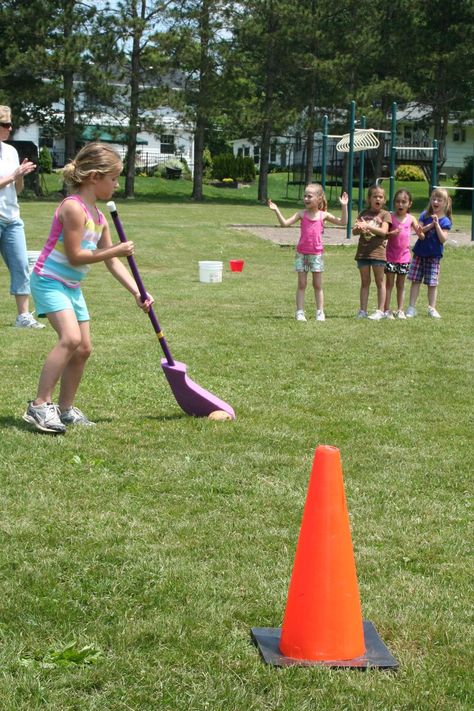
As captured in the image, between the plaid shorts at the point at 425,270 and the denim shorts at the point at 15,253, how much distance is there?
4573mm

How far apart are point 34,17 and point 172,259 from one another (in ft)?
75.0

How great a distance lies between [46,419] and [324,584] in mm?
2810

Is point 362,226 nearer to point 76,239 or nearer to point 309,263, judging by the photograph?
point 309,263

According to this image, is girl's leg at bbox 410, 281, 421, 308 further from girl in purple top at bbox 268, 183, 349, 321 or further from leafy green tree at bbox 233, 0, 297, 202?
leafy green tree at bbox 233, 0, 297, 202

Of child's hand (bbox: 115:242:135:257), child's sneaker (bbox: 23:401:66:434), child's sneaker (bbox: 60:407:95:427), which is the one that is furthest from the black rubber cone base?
child's sneaker (bbox: 60:407:95:427)

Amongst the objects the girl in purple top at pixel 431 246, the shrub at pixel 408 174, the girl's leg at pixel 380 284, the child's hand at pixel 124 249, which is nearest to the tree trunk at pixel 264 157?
the shrub at pixel 408 174

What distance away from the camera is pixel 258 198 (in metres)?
43.2

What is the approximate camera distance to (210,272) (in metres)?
14.7

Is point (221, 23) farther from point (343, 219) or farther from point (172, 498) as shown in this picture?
point (172, 498)

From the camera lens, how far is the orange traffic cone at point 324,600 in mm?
2967

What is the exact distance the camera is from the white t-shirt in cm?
915

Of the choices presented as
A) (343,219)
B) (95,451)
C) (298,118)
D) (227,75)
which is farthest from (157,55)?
(95,451)

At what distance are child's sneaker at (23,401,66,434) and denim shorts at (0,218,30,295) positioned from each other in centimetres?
426

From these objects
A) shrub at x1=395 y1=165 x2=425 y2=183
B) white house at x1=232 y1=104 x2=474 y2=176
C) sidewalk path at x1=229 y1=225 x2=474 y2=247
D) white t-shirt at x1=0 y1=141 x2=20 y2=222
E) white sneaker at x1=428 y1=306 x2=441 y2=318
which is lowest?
white sneaker at x1=428 y1=306 x2=441 y2=318
